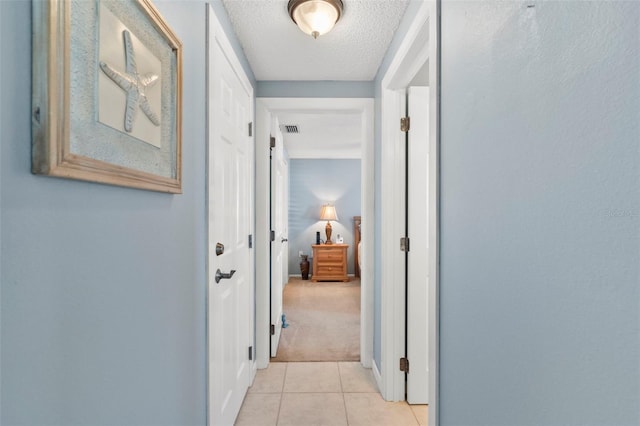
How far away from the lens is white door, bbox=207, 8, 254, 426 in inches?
58.1

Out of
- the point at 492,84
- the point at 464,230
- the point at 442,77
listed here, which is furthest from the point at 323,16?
the point at 464,230

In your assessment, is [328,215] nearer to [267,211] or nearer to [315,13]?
[267,211]

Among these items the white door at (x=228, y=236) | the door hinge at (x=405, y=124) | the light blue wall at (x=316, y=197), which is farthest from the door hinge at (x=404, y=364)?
the light blue wall at (x=316, y=197)

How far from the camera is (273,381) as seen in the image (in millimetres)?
2348

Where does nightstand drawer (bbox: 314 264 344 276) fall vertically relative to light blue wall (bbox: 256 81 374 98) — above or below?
below

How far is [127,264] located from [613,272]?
99cm

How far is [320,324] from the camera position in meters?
3.54

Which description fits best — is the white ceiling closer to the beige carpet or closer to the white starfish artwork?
the white starfish artwork

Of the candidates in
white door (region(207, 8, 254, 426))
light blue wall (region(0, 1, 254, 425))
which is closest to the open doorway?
white door (region(207, 8, 254, 426))

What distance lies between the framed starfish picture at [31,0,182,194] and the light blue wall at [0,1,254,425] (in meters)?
0.03

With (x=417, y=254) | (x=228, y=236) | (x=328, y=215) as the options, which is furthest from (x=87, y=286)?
(x=328, y=215)

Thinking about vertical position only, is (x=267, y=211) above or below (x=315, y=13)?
below

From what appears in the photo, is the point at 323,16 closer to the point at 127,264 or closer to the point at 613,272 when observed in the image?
the point at 127,264

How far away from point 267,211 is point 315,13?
4.70ft
